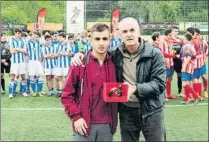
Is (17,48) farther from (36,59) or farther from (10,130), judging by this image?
(10,130)

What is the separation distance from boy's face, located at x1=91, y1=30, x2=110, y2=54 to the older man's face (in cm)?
15

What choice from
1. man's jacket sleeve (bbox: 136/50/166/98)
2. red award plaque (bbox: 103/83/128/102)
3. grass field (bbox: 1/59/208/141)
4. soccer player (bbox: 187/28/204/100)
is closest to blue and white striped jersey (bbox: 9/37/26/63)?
grass field (bbox: 1/59/208/141)

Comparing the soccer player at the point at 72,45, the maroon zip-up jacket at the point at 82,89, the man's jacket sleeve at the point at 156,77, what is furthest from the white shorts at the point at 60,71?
the maroon zip-up jacket at the point at 82,89

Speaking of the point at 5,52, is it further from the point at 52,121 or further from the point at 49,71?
the point at 52,121

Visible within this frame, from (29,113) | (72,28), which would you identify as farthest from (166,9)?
(29,113)

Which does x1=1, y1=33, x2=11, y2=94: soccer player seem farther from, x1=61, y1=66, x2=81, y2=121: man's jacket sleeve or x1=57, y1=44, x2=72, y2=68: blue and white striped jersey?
x1=61, y1=66, x2=81, y2=121: man's jacket sleeve

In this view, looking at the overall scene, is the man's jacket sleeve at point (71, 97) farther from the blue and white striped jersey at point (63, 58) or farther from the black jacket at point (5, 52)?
the black jacket at point (5, 52)

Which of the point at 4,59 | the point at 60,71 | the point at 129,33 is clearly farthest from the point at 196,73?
the point at 129,33

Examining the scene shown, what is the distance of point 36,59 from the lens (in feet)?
41.0

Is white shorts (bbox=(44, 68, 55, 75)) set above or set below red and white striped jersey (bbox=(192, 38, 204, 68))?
below

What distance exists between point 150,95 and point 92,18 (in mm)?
16244

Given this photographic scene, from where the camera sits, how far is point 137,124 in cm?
424

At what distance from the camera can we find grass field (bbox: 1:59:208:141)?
24.8ft

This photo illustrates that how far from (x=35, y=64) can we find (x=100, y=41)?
28.4 feet
